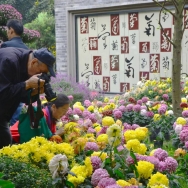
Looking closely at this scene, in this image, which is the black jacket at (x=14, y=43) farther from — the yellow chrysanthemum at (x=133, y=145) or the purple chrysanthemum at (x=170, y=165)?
the purple chrysanthemum at (x=170, y=165)

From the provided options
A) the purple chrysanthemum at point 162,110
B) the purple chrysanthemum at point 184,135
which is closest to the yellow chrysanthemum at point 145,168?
the purple chrysanthemum at point 184,135

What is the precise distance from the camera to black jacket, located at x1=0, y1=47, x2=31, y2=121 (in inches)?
113

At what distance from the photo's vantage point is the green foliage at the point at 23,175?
198 centimetres

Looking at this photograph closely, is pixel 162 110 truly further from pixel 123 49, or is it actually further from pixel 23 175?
pixel 123 49

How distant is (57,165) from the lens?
2129 millimetres

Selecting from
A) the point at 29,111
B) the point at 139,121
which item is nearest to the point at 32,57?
the point at 29,111

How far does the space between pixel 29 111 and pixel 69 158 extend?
2.54 feet

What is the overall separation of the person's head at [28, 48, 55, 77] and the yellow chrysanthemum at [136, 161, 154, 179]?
3.29 feet

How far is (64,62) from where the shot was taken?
9172 millimetres

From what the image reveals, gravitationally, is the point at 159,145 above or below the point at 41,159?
below

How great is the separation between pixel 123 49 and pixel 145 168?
6.35m

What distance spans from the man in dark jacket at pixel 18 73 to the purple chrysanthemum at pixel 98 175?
842mm

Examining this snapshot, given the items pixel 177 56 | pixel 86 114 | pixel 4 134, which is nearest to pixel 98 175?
pixel 4 134

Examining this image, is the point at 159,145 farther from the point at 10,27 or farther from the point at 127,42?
the point at 127,42
